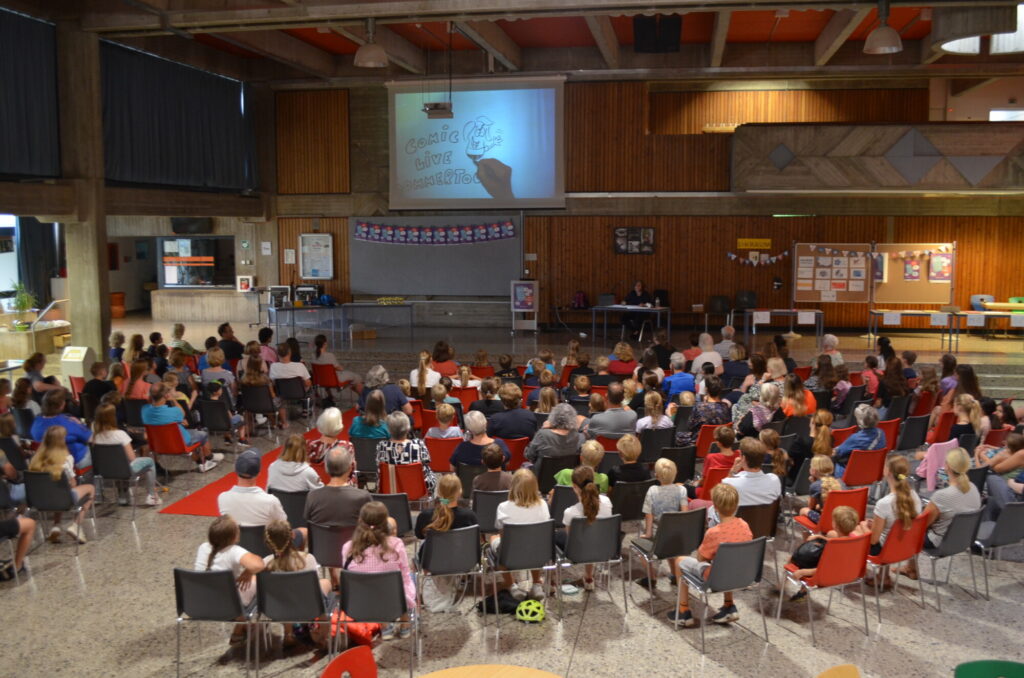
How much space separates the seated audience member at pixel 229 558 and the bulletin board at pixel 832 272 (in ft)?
52.8

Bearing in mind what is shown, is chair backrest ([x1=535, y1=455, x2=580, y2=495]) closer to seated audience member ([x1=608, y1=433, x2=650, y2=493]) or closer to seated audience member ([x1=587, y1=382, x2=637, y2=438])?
seated audience member ([x1=608, y1=433, x2=650, y2=493])

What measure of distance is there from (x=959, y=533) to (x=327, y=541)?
15.7 ft

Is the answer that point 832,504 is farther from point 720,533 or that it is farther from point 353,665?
point 353,665

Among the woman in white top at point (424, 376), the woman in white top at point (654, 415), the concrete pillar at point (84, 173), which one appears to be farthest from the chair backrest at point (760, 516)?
the concrete pillar at point (84, 173)

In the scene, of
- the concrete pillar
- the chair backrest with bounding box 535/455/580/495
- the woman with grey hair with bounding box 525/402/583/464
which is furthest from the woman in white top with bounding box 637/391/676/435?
the concrete pillar

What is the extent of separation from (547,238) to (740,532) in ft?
50.4

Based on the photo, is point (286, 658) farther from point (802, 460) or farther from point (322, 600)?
point (802, 460)

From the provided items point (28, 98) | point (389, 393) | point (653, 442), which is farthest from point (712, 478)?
point (28, 98)

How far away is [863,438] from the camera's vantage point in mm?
8578

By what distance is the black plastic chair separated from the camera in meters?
5.53

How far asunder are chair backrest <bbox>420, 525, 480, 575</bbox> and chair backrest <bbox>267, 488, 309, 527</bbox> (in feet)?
4.94

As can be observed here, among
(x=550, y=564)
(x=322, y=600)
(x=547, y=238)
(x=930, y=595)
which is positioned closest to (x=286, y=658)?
(x=322, y=600)

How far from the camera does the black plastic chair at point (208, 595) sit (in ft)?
18.1

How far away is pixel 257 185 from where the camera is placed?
22.0m
